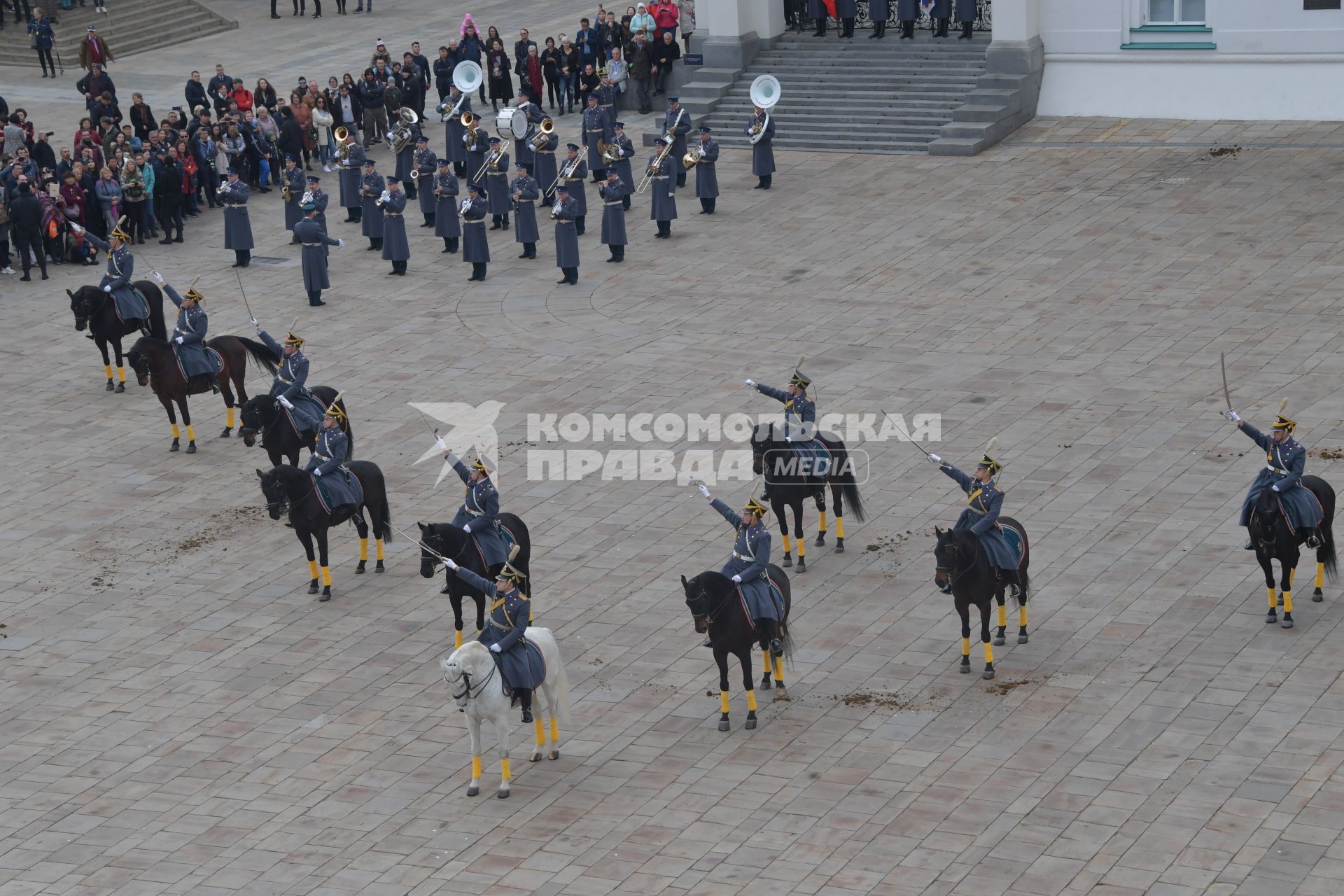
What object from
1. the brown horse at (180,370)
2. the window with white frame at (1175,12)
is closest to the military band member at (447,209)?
the brown horse at (180,370)

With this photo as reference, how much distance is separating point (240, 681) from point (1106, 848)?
8771 mm

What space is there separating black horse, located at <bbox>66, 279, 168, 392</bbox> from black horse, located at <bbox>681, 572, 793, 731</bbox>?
12.8 m

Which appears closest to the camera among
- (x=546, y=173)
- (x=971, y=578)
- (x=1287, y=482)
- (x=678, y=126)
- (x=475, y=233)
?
(x=971, y=578)

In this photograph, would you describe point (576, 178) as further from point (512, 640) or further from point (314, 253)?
point (512, 640)

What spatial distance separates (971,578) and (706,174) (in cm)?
1693

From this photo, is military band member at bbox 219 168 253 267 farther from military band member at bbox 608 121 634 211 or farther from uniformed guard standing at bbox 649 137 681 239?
uniformed guard standing at bbox 649 137 681 239

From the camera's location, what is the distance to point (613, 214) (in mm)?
31312

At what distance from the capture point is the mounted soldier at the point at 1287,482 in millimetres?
18344

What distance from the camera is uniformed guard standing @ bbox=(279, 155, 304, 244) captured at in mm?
32969

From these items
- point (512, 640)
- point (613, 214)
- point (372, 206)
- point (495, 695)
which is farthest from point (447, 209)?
point (495, 695)

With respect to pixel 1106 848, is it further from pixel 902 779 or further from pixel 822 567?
pixel 822 567

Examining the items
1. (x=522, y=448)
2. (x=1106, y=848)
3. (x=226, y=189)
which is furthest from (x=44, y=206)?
(x=1106, y=848)

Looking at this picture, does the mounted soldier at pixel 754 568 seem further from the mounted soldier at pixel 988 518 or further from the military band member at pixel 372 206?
the military band member at pixel 372 206

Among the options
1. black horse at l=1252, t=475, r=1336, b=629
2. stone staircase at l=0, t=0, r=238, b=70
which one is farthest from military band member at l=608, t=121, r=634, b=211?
stone staircase at l=0, t=0, r=238, b=70
